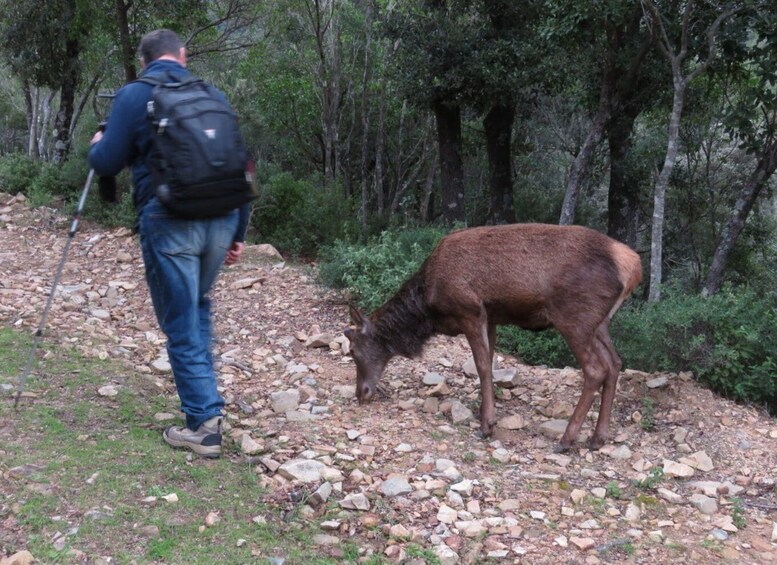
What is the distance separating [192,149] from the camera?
177 inches

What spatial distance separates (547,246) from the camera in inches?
243

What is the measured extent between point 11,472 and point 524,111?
14270 mm

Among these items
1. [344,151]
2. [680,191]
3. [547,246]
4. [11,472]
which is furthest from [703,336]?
[344,151]

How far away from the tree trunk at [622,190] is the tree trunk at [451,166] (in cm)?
312

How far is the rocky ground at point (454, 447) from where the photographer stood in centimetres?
455

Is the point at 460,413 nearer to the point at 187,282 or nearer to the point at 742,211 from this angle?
the point at 187,282

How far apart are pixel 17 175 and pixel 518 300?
1197 cm

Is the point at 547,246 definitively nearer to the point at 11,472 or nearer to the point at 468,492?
the point at 468,492

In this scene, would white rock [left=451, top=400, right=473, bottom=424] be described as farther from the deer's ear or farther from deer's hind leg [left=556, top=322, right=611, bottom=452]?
the deer's ear

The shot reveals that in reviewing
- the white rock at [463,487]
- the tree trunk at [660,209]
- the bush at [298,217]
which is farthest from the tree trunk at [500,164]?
the white rock at [463,487]

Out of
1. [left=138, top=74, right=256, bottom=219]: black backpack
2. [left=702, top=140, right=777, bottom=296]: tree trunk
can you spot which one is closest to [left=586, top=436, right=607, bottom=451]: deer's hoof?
[left=138, top=74, right=256, bottom=219]: black backpack

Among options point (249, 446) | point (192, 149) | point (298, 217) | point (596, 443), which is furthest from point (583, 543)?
point (298, 217)

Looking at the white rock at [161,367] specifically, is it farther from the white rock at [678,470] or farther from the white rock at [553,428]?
the white rock at [678,470]

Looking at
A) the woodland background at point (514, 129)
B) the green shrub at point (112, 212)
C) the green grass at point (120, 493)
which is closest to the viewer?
the green grass at point (120, 493)
